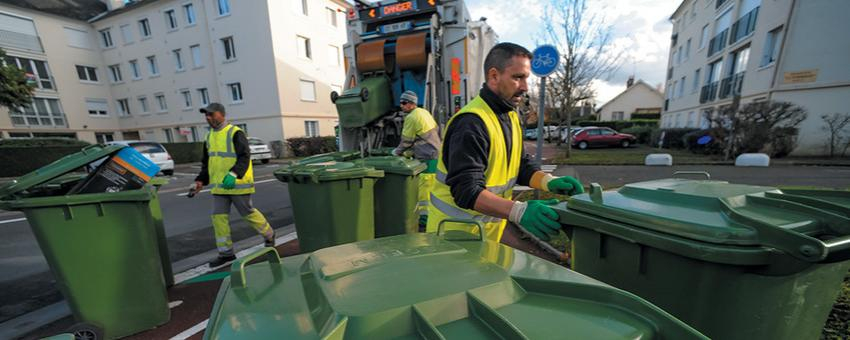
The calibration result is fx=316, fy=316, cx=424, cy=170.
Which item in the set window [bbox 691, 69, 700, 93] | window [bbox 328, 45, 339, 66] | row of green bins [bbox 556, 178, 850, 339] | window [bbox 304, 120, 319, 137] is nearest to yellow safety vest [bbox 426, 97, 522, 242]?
row of green bins [bbox 556, 178, 850, 339]

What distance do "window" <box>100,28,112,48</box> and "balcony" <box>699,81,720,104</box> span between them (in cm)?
3719

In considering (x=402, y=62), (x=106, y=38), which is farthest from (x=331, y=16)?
(x=402, y=62)

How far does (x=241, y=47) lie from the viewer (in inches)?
681

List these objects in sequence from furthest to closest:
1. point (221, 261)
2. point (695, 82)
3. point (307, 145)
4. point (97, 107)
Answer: point (97, 107) < point (695, 82) < point (307, 145) < point (221, 261)

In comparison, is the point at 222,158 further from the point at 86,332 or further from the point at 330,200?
the point at 86,332

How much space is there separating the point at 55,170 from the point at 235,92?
752 inches

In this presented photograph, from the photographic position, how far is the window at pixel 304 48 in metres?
18.4

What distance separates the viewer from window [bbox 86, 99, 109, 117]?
2211 centimetres

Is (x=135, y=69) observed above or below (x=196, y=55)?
below

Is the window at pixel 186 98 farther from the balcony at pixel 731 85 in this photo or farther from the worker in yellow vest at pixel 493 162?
the balcony at pixel 731 85

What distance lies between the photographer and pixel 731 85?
14.2 metres

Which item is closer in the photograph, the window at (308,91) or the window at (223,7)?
the window at (223,7)

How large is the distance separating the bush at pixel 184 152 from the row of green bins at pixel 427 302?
17.9m

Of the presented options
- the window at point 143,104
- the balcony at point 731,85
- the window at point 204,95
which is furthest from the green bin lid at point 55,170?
the window at point 143,104
